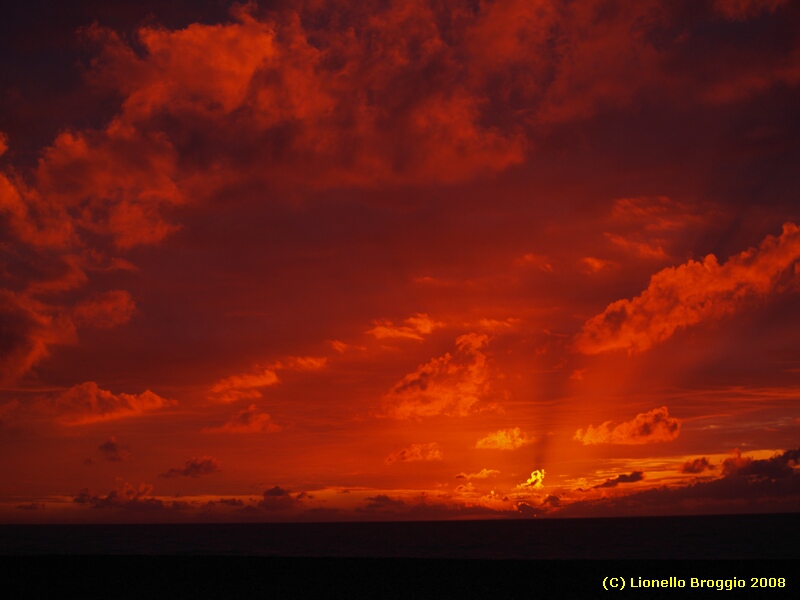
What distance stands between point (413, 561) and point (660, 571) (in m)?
17.4

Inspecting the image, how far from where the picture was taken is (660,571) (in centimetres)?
4019

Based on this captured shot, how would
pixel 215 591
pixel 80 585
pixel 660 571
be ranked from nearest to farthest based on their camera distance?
pixel 215 591, pixel 80 585, pixel 660 571

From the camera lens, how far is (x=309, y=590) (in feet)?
111

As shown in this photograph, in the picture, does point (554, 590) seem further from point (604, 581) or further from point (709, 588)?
point (709, 588)

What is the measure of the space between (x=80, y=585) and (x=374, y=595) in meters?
17.3

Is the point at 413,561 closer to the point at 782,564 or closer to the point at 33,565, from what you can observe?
the point at 782,564

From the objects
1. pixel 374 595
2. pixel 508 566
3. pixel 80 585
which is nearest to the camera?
pixel 374 595

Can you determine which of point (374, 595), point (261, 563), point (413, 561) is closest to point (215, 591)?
point (374, 595)

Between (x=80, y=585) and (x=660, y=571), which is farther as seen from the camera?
(x=660, y=571)

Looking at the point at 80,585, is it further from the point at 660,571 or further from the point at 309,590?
the point at 660,571

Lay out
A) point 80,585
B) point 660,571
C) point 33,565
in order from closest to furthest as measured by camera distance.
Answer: point 80,585
point 660,571
point 33,565

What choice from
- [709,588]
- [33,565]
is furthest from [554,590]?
[33,565]

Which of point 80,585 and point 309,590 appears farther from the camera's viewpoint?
point 80,585

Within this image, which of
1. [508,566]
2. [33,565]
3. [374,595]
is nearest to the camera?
[374,595]
